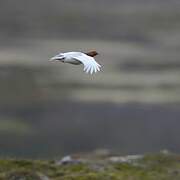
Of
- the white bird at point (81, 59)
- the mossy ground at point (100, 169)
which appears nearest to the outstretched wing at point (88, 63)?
the white bird at point (81, 59)

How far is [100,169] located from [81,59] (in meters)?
86.9

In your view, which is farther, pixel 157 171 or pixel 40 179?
pixel 157 171

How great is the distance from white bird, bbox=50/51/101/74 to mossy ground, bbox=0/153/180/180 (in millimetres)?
55972

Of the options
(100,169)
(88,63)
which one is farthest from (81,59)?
(100,169)

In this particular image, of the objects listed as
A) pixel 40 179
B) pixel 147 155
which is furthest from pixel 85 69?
pixel 147 155

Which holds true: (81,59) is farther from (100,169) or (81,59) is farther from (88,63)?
(100,169)

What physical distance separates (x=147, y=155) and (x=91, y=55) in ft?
350

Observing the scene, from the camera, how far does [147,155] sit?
546 feet

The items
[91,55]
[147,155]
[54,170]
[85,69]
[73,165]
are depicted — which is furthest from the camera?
[147,155]

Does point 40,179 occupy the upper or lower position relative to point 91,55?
lower

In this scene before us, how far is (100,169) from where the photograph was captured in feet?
476

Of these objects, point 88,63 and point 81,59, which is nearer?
point 88,63

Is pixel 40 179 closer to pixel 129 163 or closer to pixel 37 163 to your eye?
pixel 37 163

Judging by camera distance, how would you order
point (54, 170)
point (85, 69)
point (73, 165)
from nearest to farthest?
point (85, 69)
point (54, 170)
point (73, 165)
